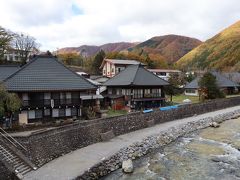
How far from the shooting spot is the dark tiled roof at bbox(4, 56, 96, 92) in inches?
1062

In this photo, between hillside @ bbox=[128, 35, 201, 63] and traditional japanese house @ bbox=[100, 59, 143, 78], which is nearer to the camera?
traditional japanese house @ bbox=[100, 59, 143, 78]

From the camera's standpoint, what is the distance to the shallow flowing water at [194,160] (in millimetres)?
18484

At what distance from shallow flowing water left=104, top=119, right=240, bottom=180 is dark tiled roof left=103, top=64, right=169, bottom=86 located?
11081 mm

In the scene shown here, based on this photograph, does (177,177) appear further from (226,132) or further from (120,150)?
(226,132)

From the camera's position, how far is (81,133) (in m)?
22.8

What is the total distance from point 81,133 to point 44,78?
880cm

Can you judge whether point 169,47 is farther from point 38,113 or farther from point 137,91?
point 38,113

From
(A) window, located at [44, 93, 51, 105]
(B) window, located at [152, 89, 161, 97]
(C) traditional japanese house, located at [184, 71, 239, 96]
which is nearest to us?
(A) window, located at [44, 93, 51, 105]

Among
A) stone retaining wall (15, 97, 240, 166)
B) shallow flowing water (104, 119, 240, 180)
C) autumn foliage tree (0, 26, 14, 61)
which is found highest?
autumn foliage tree (0, 26, 14, 61)

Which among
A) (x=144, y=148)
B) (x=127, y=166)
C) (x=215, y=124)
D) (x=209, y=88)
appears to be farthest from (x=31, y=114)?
(x=209, y=88)

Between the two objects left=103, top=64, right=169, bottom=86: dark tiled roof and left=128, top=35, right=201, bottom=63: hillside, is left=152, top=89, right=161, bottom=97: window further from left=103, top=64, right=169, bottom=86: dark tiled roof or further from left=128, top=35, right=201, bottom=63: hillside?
left=128, top=35, right=201, bottom=63: hillside

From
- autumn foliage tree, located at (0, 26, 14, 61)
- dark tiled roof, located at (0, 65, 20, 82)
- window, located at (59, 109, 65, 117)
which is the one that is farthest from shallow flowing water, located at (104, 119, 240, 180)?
autumn foliage tree, located at (0, 26, 14, 61)

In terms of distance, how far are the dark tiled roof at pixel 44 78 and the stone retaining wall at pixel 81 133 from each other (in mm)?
5667

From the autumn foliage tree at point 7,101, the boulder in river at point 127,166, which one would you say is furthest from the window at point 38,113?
the boulder in river at point 127,166
